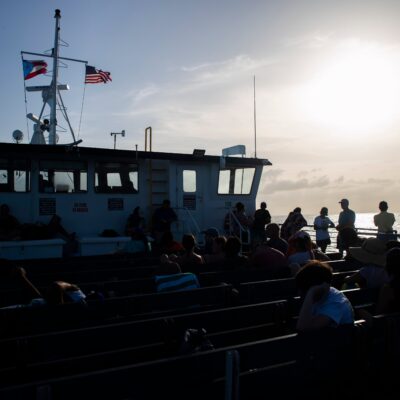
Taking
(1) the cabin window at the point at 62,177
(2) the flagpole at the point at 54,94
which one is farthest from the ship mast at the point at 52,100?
(1) the cabin window at the point at 62,177

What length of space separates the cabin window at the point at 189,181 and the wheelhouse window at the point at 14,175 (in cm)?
469

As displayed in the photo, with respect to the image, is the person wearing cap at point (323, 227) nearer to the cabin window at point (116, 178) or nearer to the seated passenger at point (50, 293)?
the cabin window at point (116, 178)

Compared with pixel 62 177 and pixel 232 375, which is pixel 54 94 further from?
pixel 232 375

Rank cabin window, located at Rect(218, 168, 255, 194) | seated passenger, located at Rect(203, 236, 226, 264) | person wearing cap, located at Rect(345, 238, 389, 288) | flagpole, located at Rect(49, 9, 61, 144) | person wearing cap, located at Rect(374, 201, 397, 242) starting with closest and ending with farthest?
person wearing cap, located at Rect(345, 238, 389, 288)
seated passenger, located at Rect(203, 236, 226, 264)
person wearing cap, located at Rect(374, 201, 397, 242)
cabin window, located at Rect(218, 168, 255, 194)
flagpole, located at Rect(49, 9, 61, 144)

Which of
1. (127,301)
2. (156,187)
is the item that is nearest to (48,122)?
(156,187)

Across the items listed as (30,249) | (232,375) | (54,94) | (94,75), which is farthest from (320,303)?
(94,75)

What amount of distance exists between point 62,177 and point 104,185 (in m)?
1.18

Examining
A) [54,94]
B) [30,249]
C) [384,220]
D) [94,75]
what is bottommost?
[30,249]

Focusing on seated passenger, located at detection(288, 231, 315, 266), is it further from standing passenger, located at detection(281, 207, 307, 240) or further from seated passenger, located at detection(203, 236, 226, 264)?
standing passenger, located at detection(281, 207, 307, 240)

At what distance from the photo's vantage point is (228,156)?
1528 centimetres

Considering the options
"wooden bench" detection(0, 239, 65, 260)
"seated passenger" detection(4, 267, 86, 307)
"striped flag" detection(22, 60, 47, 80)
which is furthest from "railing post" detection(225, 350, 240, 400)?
"striped flag" detection(22, 60, 47, 80)

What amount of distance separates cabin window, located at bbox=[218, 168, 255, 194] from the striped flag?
7472mm

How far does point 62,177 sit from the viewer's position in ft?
43.4

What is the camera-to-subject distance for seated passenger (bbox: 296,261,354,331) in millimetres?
4461
